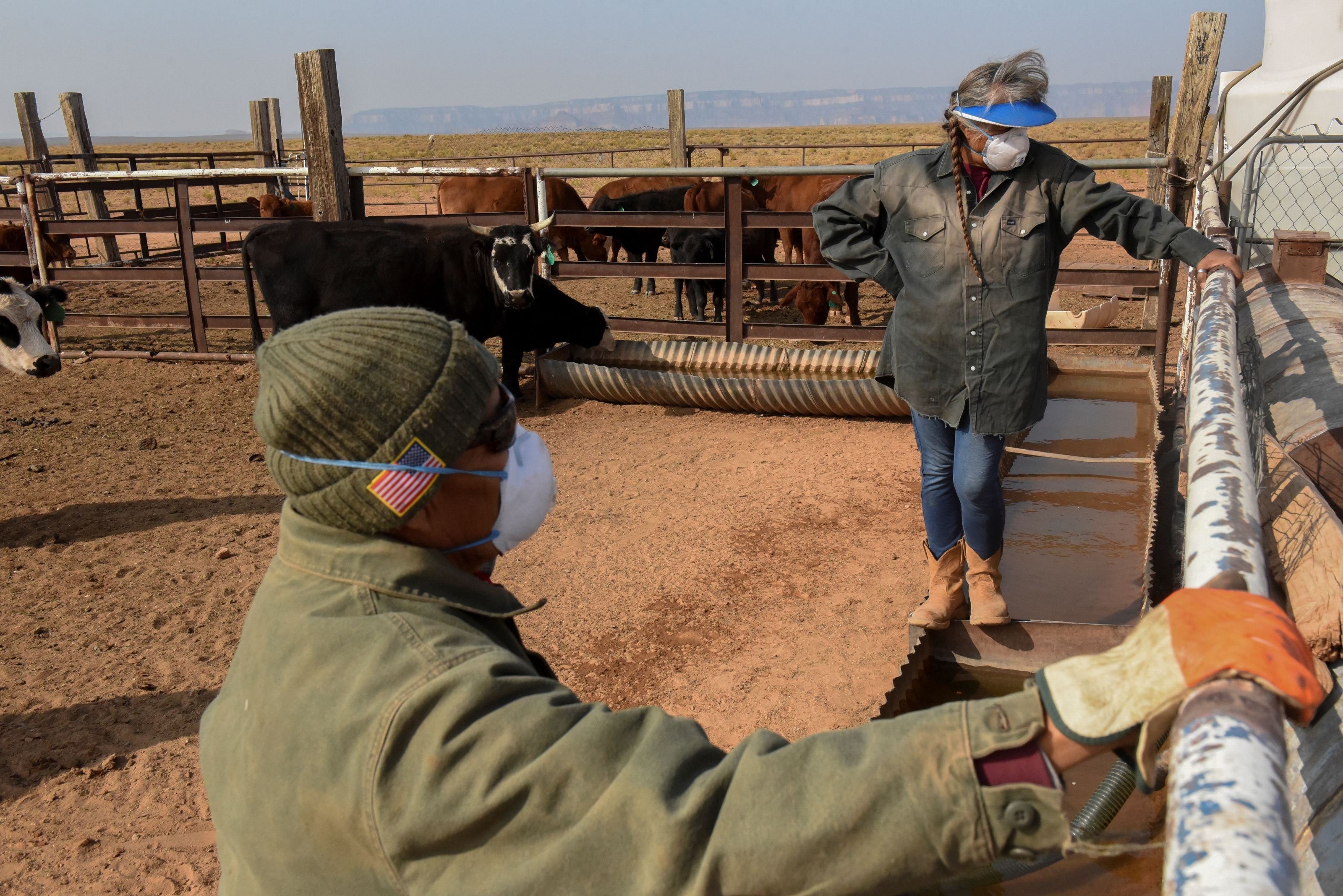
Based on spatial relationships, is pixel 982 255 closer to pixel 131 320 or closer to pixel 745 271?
pixel 745 271

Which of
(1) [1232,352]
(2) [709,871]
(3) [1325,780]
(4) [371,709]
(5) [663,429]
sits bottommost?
(5) [663,429]

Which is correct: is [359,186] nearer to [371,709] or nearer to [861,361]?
[861,361]

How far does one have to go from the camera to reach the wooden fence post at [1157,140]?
807 cm

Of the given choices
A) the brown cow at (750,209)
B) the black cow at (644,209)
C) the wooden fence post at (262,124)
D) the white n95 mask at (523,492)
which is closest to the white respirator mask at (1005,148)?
the white n95 mask at (523,492)

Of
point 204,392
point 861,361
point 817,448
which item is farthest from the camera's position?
point 204,392

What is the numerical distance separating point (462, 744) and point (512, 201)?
15584 millimetres

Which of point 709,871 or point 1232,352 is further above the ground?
point 1232,352

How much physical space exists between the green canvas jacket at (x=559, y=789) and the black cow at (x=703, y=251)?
10473 millimetres

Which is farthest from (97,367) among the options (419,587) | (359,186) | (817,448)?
(419,587)

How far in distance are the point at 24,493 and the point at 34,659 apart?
245 centimetres

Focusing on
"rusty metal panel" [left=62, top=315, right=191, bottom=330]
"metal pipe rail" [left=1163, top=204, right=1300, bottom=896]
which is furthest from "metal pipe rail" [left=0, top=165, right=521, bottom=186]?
"metal pipe rail" [left=1163, top=204, right=1300, bottom=896]

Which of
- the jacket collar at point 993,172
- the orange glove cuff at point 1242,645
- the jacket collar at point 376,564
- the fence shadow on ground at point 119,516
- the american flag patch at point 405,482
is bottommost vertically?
the fence shadow on ground at point 119,516

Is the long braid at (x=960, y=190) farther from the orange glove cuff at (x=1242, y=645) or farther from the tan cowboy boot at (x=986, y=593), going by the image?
the orange glove cuff at (x=1242, y=645)

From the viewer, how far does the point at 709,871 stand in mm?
996
